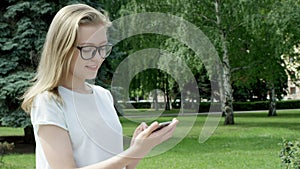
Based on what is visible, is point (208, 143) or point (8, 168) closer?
point (8, 168)

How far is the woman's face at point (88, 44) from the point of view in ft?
4.05

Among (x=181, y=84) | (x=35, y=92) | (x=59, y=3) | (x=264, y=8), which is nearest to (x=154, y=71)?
(x=181, y=84)

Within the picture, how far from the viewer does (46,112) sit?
124cm

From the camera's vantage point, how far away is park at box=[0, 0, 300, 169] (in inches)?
51.4

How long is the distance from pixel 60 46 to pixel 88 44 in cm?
7

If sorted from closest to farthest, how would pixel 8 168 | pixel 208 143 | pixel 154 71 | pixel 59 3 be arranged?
pixel 154 71
pixel 8 168
pixel 59 3
pixel 208 143

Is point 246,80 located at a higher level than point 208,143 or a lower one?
higher

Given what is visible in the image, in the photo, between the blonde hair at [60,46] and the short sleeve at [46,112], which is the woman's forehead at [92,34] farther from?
the short sleeve at [46,112]

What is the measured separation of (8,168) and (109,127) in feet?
26.0

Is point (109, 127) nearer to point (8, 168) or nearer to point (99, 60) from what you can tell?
point (99, 60)

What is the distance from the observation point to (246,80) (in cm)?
2306

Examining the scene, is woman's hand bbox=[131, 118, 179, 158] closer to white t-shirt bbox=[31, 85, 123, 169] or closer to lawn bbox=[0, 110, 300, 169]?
white t-shirt bbox=[31, 85, 123, 169]

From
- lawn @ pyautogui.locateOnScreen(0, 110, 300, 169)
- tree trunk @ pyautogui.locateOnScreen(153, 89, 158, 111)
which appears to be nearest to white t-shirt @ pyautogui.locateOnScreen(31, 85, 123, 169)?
tree trunk @ pyautogui.locateOnScreen(153, 89, 158, 111)

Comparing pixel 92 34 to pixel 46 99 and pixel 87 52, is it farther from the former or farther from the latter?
pixel 46 99
